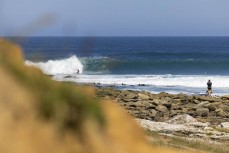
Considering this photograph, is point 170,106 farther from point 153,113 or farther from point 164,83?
point 164,83

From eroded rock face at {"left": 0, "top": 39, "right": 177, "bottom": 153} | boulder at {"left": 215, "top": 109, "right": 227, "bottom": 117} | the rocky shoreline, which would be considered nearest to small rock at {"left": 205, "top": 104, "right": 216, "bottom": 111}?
the rocky shoreline

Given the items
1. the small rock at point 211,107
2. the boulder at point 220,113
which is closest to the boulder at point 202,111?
the small rock at point 211,107

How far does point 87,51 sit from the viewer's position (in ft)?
15.8

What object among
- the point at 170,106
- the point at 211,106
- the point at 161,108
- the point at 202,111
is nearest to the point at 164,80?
the point at 170,106

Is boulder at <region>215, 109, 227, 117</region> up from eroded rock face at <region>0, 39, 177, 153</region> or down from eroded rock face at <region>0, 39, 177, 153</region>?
down

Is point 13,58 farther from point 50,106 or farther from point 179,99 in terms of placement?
point 179,99

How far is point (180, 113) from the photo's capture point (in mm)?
35719

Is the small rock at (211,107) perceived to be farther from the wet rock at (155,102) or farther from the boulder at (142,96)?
the boulder at (142,96)

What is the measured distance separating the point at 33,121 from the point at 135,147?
1.17 m

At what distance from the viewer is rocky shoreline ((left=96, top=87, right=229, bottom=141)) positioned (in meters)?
22.7

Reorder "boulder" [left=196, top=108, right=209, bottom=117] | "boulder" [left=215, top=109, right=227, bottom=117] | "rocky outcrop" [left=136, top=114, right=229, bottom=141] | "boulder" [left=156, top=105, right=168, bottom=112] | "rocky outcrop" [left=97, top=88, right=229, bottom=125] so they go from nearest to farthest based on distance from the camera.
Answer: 1. "rocky outcrop" [left=136, top=114, right=229, bottom=141]
2. "rocky outcrop" [left=97, top=88, right=229, bottom=125]
3. "boulder" [left=215, top=109, right=227, bottom=117]
4. "boulder" [left=196, top=108, right=209, bottom=117]
5. "boulder" [left=156, top=105, right=168, bottom=112]

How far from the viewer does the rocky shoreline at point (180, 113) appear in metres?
22.7

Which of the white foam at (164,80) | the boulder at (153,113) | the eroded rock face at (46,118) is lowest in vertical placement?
the boulder at (153,113)

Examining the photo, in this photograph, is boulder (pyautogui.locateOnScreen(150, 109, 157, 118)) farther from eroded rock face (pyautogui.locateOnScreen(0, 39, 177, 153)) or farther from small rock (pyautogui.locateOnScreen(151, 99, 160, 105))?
eroded rock face (pyautogui.locateOnScreen(0, 39, 177, 153))
